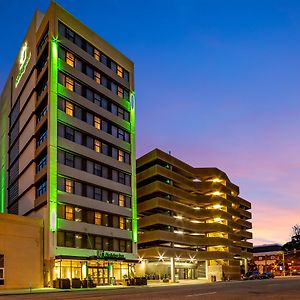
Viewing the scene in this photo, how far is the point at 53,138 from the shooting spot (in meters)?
63.5

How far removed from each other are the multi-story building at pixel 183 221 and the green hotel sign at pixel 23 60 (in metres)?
27.2

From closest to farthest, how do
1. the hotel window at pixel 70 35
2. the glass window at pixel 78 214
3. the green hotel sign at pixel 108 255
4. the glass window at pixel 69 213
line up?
the glass window at pixel 69 213 < the glass window at pixel 78 214 < the green hotel sign at pixel 108 255 < the hotel window at pixel 70 35

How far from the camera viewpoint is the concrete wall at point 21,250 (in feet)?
186

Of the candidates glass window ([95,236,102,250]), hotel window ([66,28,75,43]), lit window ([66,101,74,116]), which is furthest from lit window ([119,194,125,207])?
hotel window ([66,28,75,43])

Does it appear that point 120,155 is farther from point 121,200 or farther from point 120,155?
point 121,200

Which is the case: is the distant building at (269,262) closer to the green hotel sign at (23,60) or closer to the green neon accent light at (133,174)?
the green neon accent light at (133,174)

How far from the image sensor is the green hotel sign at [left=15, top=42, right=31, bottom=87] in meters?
79.0

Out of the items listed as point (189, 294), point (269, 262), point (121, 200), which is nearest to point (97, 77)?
point (121, 200)

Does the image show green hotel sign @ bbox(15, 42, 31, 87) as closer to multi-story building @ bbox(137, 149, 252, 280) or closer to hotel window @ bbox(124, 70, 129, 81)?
hotel window @ bbox(124, 70, 129, 81)

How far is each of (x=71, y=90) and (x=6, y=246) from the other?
76.3ft

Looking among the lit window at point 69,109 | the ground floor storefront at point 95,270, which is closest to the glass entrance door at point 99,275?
the ground floor storefront at point 95,270

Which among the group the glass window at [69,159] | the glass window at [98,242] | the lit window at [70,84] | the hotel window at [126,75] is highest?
the hotel window at [126,75]

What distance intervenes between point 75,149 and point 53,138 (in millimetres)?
4263

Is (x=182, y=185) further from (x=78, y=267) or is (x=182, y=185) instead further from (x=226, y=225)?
(x=78, y=267)
